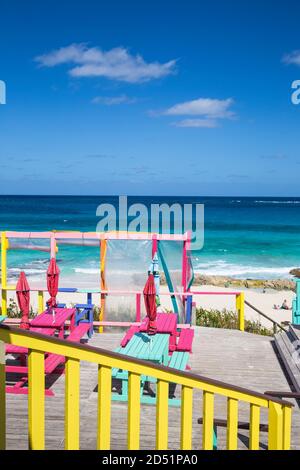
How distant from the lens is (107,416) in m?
Result: 2.19

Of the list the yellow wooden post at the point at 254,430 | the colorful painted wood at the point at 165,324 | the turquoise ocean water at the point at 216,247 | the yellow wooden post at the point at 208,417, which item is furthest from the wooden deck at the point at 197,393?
the yellow wooden post at the point at 208,417

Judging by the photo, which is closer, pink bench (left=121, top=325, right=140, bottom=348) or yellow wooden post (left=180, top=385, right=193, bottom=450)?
yellow wooden post (left=180, top=385, right=193, bottom=450)

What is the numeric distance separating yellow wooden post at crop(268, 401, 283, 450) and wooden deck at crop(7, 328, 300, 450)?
228 centimetres

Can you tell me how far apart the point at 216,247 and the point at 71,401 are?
48403 mm

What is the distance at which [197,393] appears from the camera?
21.9 feet

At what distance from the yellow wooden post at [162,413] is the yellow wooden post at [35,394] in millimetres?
551

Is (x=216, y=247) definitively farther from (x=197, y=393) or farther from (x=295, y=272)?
(x=197, y=393)

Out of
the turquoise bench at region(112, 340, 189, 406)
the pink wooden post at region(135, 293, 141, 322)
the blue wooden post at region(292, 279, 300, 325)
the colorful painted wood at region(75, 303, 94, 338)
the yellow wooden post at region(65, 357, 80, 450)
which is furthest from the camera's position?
the pink wooden post at region(135, 293, 141, 322)

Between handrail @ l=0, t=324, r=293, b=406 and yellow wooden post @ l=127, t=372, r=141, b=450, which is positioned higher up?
handrail @ l=0, t=324, r=293, b=406

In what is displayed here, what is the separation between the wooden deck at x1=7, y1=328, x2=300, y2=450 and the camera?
5117 mm

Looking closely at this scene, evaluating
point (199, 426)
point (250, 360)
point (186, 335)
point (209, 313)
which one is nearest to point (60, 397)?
point (199, 426)

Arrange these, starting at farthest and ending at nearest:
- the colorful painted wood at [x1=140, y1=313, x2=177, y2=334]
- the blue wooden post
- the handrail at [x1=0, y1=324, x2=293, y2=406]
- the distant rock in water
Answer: the distant rock in water < the blue wooden post < the colorful painted wood at [x1=140, y1=313, x2=177, y2=334] < the handrail at [x1=0, y1=324, x2=293, y2=406]

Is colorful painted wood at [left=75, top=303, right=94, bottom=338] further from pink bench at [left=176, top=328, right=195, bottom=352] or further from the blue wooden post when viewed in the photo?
the blue wooden post

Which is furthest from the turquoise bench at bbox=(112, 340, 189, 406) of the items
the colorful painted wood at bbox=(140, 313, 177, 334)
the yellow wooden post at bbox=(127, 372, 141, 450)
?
the yellow wooden post at bbox=(127, 372, 141, 450)
